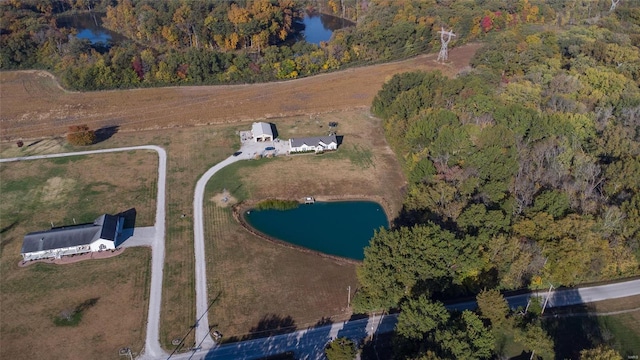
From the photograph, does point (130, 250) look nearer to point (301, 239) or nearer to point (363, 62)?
point (301, 239)

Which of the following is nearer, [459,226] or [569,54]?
[459,226]

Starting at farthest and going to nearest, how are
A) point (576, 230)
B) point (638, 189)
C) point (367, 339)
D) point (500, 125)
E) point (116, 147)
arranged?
1. point (116, 147)
2. point (500, 125)
3. point (638, 189)
4. point (576, 230)
5. point (367, 339)

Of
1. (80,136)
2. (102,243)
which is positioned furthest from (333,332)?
(80,136)

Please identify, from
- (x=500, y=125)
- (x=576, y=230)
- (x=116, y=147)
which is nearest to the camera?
(x=576, y=230)

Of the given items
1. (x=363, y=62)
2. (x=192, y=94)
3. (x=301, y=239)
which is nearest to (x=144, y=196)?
(x=301, y=239)

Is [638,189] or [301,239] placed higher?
[638,189]

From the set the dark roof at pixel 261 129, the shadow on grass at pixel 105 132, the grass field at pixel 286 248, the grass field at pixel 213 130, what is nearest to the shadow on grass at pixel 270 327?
the grass field at pixel 286 248

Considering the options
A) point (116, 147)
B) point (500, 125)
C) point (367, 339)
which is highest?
point (500, 125)

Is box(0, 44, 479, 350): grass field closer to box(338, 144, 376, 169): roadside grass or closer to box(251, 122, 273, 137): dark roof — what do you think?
box(338, 144, 376, 169): roadside grass
